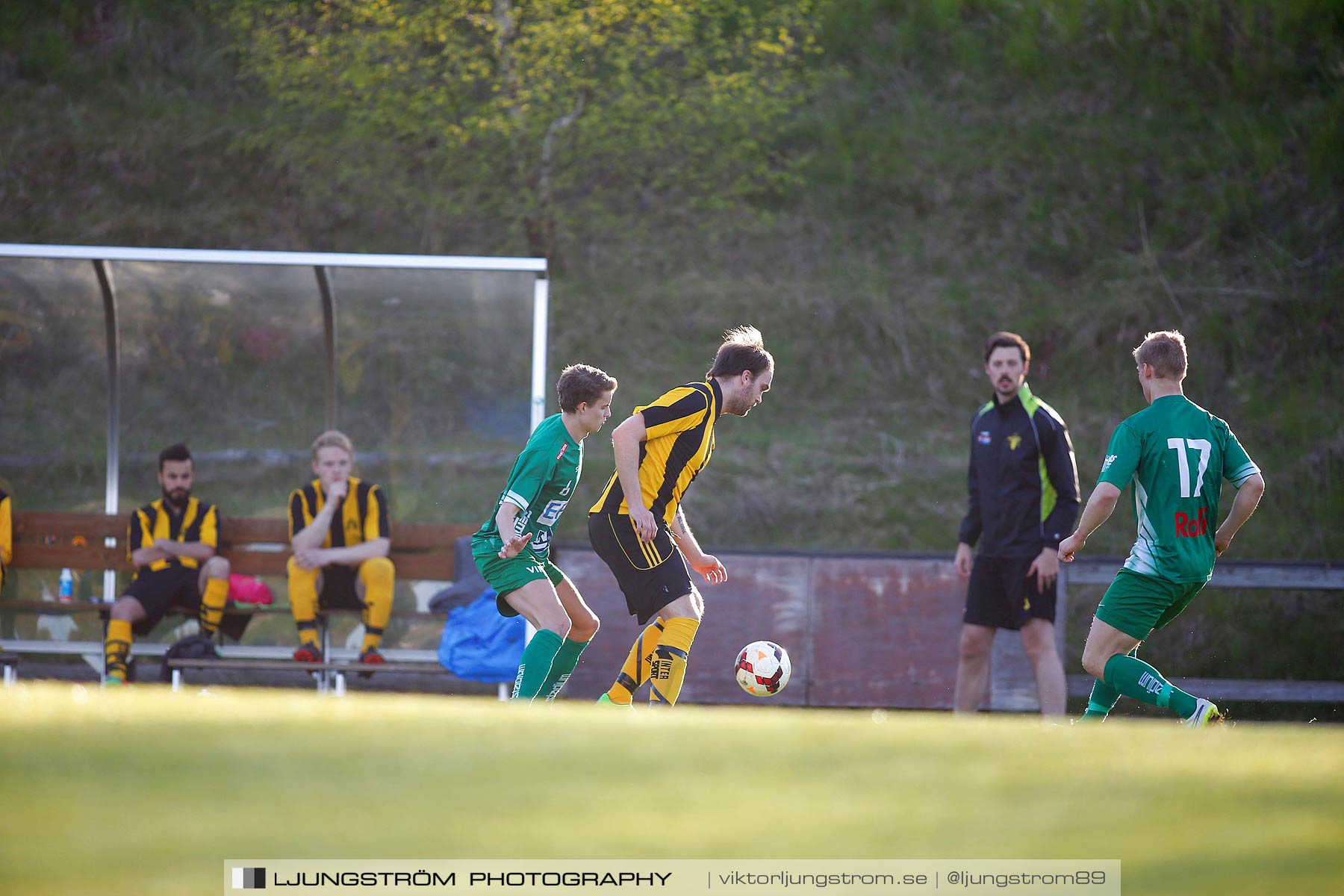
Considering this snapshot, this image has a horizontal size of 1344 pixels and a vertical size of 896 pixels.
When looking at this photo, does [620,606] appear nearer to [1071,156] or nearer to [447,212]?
[447,212]

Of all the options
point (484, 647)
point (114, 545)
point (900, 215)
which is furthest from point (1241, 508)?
point (900, 215)

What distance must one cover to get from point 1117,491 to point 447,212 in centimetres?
1682

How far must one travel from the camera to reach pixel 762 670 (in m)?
7.00

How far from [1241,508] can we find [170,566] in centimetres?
656

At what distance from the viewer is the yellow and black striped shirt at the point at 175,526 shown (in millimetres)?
9578

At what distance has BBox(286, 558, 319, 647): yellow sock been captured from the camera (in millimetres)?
9305

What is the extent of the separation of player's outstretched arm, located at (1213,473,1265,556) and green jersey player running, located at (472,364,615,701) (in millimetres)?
2663

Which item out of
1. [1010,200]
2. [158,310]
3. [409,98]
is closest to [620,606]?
[158,310]

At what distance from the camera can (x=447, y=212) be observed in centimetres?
2167

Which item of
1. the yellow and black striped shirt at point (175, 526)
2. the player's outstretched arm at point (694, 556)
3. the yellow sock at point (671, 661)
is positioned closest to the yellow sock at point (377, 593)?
the yellow and black striped shirt at point (175, 526)

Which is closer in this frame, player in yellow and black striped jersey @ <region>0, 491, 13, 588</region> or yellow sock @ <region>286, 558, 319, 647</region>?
yellow sock @ <region>286, 558, 319, 647</region>

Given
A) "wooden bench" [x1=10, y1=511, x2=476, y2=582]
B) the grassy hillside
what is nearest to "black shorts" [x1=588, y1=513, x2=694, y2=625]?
"wooden bench" [x1=10, y1=511, x2=476, y2=582]

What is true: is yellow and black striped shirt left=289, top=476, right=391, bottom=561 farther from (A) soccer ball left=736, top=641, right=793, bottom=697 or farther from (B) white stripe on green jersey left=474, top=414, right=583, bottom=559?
(A) soccer ball left=736, top=641, right=793, bottom=697

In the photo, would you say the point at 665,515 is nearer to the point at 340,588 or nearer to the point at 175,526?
the point at 340,588
